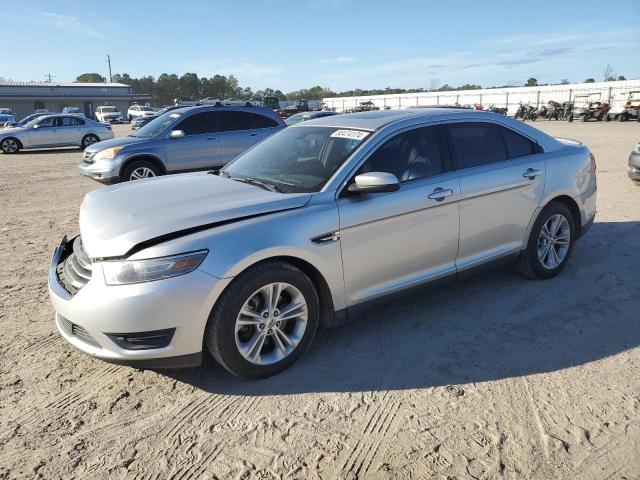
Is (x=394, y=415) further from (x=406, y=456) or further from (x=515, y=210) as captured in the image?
(x=515, y=210)

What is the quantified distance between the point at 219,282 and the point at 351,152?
4.90 feet

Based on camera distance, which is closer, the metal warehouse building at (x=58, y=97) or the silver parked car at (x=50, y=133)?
the silver parked car at (x=50, y=133)

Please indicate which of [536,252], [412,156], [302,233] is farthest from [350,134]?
[536,252]

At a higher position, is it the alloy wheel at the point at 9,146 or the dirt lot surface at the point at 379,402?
the alloy wheel at the point at 9,146

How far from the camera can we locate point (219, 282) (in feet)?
10.1

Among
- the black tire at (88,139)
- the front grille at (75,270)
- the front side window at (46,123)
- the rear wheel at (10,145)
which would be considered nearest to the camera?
the front grille at (75,270)

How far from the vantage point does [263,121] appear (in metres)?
11.6

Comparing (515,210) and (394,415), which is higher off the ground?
(515,210)

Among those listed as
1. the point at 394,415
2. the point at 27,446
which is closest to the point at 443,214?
the point at 394,415

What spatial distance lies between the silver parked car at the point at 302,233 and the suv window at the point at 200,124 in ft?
20.8

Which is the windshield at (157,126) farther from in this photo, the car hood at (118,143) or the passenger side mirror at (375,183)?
the passenger side mirror at (375,183)

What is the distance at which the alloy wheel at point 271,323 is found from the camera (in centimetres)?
329

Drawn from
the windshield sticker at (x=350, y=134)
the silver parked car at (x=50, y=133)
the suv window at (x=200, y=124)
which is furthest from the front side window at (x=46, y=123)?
the windshield sticker at (x=350, y=134)

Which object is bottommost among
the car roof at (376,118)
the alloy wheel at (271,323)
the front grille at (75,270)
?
the alloy wheel at (271,323)
